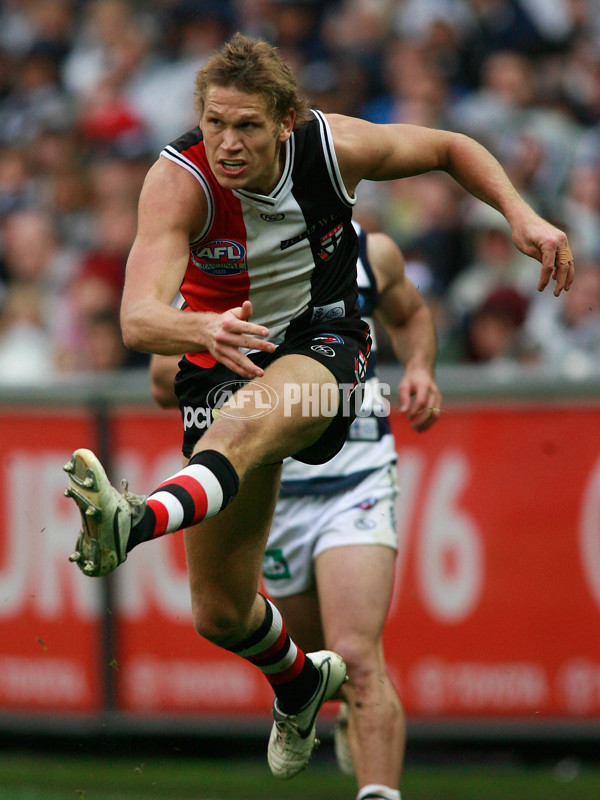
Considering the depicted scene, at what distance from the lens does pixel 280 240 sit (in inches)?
181

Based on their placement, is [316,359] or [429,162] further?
[429,162]

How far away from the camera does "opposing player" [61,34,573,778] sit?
4.04 metres

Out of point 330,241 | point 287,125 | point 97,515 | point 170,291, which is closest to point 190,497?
point 97,515

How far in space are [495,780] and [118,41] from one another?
744cm

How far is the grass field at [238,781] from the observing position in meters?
6.57

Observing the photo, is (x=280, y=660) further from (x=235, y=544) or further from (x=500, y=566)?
(x=500, y=566)

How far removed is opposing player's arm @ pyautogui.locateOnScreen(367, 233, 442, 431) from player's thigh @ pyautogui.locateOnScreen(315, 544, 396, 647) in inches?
26.9

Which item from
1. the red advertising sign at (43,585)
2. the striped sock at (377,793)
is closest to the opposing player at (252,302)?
the striped sock at (377,793)

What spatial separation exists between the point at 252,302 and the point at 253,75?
2.73 ft

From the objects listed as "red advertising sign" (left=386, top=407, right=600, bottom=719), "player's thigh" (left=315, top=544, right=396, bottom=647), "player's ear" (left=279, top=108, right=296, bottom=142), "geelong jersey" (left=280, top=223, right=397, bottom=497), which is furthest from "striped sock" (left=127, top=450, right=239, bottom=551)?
"red advertising sign" (left=386, top=407, right=600, bottom=719)

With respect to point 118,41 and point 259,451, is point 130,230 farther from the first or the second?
point 259,451

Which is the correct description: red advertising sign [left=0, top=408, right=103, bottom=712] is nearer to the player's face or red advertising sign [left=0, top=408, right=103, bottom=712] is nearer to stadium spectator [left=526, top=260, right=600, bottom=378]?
stadium spectator [left=526, top=260, right=600, bottom=378]

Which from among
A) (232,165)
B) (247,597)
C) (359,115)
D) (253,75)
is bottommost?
(247,597)

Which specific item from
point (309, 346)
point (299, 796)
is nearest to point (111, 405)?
point (299, 796)
